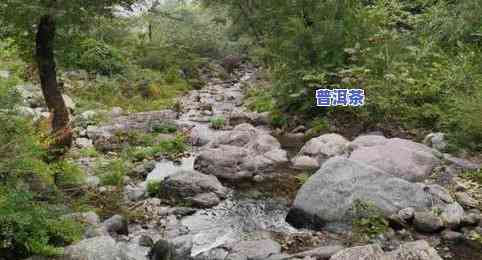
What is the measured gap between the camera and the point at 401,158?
9.45m

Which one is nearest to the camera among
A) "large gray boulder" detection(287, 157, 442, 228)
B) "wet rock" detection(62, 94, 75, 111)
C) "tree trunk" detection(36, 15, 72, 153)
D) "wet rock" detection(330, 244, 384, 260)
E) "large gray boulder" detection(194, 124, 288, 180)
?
"wet rock" detection(330, 244, 384, 260)

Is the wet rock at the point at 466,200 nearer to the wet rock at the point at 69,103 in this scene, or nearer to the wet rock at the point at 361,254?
the wet rock at the point at 361,254

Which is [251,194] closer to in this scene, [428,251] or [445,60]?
[428,251]

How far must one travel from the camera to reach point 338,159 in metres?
8.52

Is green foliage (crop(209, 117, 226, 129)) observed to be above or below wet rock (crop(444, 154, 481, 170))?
below

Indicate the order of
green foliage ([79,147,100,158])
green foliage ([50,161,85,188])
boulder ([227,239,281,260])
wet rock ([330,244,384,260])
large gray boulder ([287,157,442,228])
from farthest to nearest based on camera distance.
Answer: green foliage ([79,147,100,158])
large gray boulder ([287,157,442,228])
green foliage ([50,161,85,188])
boulder ([227,239,281,260])
wet rock ([330,244,384,260])

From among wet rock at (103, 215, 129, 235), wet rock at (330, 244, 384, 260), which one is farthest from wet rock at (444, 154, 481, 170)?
wet rock at (103, 215, 129, 235)

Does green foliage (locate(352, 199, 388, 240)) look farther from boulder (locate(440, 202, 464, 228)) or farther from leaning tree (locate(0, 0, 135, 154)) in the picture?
leaning tree (locate(0, 0, 135, 154))

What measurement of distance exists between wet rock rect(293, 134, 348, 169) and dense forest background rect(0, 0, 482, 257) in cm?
157

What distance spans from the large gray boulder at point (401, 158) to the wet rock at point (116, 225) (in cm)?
431

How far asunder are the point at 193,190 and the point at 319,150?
3470 millimetres

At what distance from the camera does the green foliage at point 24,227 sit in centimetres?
512

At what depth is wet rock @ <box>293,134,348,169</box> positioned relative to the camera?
11.0 meters

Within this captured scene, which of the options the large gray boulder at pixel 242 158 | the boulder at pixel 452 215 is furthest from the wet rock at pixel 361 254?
the large gray boulder at pixel 242 158
